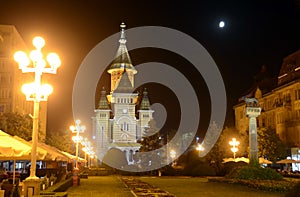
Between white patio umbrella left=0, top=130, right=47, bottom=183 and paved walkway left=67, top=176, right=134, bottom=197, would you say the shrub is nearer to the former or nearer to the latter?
paved walkway left=67, top=176, right=134, bottom=197

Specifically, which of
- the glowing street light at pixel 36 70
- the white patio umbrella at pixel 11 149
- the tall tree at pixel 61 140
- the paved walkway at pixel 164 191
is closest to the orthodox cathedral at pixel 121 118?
the tall tree at pixel 61 140

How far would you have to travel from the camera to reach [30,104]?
87.4 metres

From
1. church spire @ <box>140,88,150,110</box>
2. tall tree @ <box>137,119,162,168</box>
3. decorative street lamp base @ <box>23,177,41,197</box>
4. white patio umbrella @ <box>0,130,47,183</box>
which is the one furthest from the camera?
church spire @ <box>140,88,150,110</box>

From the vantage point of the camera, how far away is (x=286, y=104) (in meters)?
63.1

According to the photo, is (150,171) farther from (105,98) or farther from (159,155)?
(105,98)

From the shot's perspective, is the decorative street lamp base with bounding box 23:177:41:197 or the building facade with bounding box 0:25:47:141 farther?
the building facade with bounding box 0:25:47:141

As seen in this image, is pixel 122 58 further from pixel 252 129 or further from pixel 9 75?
pixel 252 129

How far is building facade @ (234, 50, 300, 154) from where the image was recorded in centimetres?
6109

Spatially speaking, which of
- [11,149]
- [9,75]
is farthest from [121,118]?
[11,149]

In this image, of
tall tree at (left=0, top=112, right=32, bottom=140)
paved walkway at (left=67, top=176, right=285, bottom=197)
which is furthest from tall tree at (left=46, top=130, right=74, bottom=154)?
paved walkway at (left=67, top=176, right=285, bottom=197)

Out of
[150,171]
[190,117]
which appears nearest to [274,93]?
[190,117]

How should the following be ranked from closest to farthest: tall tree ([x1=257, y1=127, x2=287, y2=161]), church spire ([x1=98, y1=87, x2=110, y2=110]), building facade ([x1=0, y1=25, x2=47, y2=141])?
1. tall tree ([x1=257, y1=127, x2=287, y2=161])
2. building facade ([x1=0, y1=25, x2=47, y2=141])
3. church spire ([x1=98, y1=87, x2=110, y2=110])

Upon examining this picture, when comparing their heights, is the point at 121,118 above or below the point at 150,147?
above

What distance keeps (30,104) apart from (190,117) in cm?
3340
